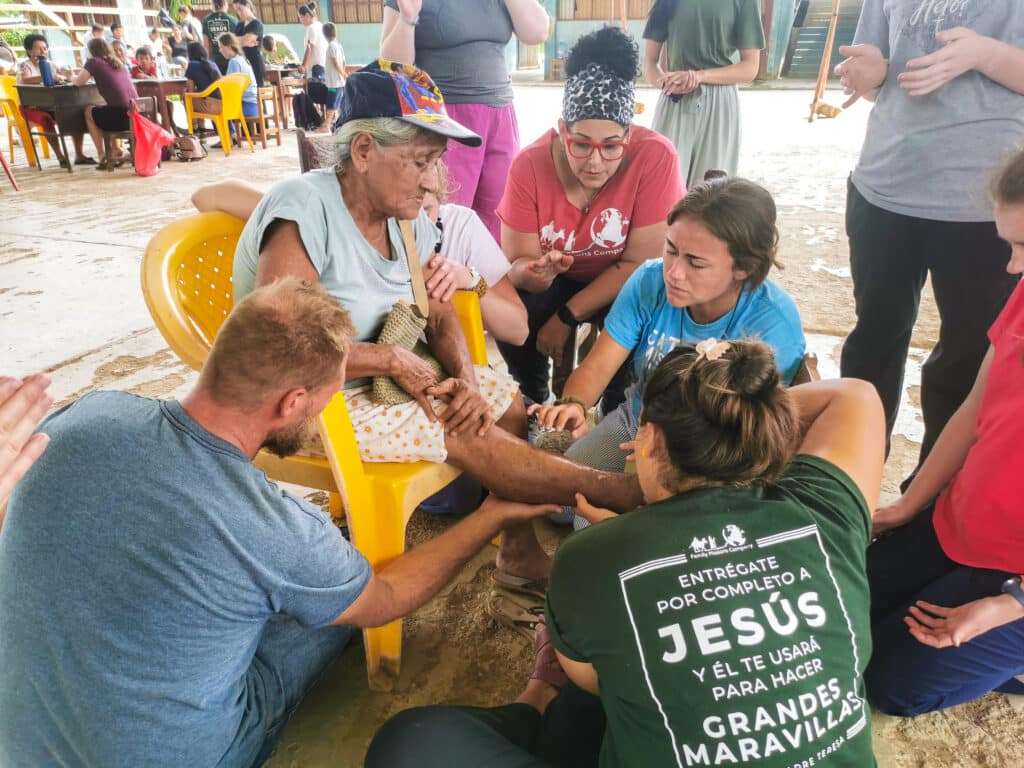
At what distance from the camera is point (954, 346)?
1.92 metres

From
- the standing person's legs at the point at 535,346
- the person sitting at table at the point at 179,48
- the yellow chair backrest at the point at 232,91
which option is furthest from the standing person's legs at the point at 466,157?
the person sitting at table at the point at 179,48

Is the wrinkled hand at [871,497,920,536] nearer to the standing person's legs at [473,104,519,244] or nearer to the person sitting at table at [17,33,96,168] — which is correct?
the standing person's legs at [473,104,519,244]

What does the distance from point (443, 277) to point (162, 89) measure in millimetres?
8025

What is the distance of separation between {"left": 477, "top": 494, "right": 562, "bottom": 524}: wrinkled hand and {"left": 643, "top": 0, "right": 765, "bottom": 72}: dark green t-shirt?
7.88ft

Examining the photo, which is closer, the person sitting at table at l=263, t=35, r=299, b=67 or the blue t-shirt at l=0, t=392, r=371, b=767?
the blue t-shirt at l=0, t=392, r=371, b=767

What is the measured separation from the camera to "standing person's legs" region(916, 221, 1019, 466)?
1.80 metres

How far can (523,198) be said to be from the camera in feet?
7.54

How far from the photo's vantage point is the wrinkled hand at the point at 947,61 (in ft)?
5.35

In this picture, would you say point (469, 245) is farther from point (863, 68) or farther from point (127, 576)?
point (127, 576)

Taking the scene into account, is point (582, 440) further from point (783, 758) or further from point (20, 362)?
point (20, 362)

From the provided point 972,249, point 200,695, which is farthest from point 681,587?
point 972,249

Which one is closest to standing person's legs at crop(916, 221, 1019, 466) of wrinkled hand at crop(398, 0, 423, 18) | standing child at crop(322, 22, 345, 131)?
wrinkled hand at crop(398, 0, 423, 18)

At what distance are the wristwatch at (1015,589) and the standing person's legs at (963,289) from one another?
85cm

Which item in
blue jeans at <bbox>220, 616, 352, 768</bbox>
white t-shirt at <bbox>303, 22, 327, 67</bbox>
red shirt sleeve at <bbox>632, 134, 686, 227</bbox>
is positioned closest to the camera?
blue jeans at <bbox>220, 616, 352, 768</bbox>
